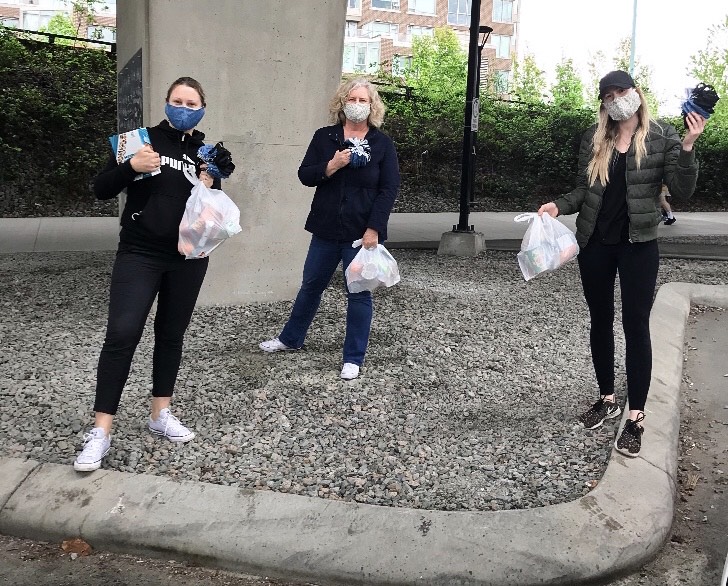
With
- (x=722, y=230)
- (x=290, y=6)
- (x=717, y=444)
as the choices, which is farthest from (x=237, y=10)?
(x=722, y=230)

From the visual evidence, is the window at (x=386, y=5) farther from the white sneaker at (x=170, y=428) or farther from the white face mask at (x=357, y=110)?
the white sneaker at (x=170, y=428)

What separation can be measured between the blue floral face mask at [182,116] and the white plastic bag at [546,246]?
172 cm

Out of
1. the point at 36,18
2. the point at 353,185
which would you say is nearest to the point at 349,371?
the point at 353,185

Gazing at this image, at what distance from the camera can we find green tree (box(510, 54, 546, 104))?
27047 millimetres

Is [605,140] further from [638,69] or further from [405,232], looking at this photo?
[638,69]

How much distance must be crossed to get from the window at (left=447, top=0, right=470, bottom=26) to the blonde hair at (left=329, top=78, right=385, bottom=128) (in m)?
65.4

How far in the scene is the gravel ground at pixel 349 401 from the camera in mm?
3738

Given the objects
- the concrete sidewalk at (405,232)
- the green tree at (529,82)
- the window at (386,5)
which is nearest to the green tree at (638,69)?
the green tree at (529,82)

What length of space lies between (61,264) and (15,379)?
15.2 feet

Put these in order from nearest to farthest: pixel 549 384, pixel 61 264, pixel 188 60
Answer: pixel 549 384, pixel 188 60, pixel 61 264

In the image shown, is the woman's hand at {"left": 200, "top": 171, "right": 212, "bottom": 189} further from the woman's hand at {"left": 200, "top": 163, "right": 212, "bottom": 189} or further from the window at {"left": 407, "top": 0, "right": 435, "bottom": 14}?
the window at {"left": 407, "top": 0, "right": 435, "bottom": 14}

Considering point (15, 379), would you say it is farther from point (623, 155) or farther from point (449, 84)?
point (449, 84)

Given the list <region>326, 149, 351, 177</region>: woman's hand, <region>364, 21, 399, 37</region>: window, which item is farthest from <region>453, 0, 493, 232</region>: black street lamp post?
<region>364, 21, 399, 37</region>: window

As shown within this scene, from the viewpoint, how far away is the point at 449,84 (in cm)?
2503
